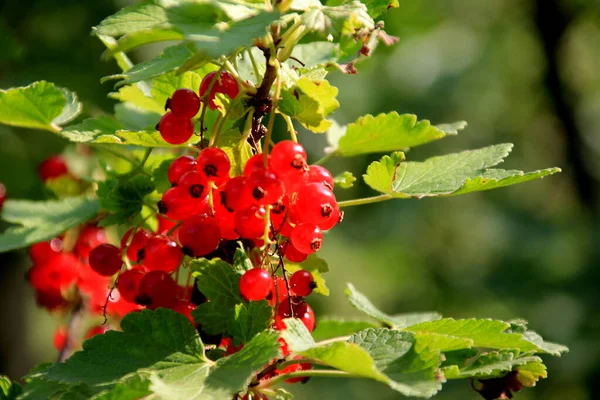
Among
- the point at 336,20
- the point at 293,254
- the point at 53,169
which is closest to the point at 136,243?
the point at 293,254

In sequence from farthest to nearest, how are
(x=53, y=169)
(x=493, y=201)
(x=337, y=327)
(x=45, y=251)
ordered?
1. (x=493, y=201)
2. (x=53, y=169)
3. (x=45, y=251)
4. (x=337, y=327)

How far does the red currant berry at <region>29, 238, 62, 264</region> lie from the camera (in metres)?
2.53

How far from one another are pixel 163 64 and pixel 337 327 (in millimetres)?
946

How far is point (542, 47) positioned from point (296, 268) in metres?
5.71

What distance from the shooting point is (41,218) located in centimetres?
194

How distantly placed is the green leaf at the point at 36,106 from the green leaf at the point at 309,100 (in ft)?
Answer: 1.98

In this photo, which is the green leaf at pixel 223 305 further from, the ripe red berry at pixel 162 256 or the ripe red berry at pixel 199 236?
the ripe red berry at pixel 162 256

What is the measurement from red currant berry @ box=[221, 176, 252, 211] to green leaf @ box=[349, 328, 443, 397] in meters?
0.32

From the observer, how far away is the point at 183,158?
1393 millimetres

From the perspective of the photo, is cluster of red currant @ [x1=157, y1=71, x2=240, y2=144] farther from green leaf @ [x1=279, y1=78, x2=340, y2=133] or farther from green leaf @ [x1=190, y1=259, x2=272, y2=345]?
green leaf @ [x1=190, y1=259, x2=272, y2=345]

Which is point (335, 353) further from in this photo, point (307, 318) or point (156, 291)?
point (156, 291)

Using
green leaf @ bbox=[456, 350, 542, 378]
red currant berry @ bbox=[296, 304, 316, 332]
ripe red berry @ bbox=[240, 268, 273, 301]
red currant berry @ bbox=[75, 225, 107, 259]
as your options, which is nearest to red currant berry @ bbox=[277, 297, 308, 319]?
red currant berry @ bbox=[296, 304, 316, 332]

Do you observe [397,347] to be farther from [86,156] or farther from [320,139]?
[320,139]

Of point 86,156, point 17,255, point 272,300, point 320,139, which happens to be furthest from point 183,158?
point 320,139
